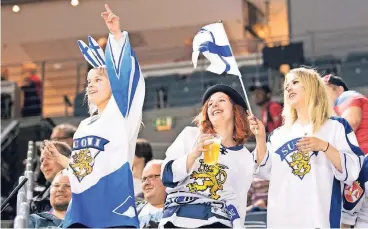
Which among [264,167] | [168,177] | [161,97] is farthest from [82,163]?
[161,97]

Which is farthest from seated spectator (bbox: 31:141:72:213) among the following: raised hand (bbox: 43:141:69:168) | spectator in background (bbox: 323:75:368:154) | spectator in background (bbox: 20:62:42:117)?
spectator in background (bbox: 20:62:42:117)

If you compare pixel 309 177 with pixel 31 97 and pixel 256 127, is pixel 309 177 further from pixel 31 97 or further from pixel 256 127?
pixel 31 97

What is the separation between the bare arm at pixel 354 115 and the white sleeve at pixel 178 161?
137 cm

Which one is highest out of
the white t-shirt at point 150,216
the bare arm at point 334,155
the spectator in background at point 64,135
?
the bare arm at point 334,155

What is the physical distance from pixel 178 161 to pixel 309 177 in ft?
2.45

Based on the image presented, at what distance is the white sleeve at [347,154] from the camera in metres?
5.50

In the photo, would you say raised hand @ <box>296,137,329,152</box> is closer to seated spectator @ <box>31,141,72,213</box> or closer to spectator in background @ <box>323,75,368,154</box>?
spectator in background @ <box>323,75,368,154</box>

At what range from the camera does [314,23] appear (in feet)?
45.5

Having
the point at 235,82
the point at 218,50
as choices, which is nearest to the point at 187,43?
the point at 235,82

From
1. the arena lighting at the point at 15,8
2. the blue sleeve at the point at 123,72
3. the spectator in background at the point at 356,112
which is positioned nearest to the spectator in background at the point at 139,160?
the spectator in background at the point at 356,112

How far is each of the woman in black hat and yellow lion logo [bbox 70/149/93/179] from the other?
1.41ft

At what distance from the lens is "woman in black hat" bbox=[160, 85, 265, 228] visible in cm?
535

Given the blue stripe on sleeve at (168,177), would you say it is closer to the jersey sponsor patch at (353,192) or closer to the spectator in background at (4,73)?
the jersey sponsor patch at (353,192)

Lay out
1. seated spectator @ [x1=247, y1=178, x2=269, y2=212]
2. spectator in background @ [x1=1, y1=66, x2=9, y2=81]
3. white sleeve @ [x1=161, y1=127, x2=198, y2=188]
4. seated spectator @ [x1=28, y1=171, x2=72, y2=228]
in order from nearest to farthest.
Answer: white sleeve @ [x1=161, y1=127, x2=198, y2=188] → seated spectator @ [x1=28, y1=171, x2=72, y2=228] → seated spectator @ [x1=247, y1=178, x2=269, y2=212] → spectator in background @ [x1=1, y1=66, x2=9, y2=81]
